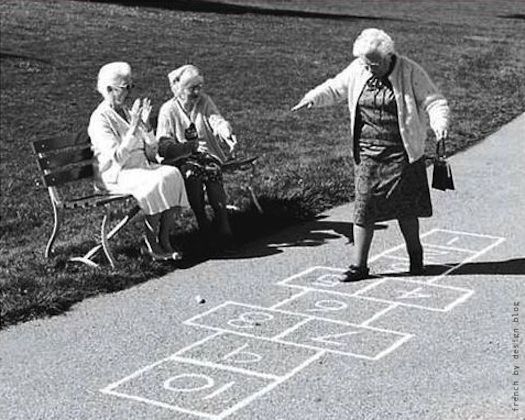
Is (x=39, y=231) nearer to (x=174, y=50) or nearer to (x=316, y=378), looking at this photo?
(x=316, y=378)

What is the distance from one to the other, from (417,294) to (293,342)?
3.99 ft

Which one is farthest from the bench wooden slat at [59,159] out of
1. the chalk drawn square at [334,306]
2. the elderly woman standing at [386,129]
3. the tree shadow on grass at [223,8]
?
the tree shadow on grass at [223,8]

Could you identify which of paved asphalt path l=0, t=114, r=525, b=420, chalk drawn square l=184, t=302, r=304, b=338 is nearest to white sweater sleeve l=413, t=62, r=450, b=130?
paved asphalt path l=0, t=114, r=525, b=420

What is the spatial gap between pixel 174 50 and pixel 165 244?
14.2 meters

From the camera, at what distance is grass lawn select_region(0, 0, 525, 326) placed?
8778 mm

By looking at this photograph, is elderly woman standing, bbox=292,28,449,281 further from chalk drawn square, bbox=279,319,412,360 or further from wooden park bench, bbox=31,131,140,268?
wooden park bench, bbox=31,131,140,268

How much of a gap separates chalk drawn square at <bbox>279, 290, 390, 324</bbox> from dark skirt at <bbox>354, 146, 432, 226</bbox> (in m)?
0.63

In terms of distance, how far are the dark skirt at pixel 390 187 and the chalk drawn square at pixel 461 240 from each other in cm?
106

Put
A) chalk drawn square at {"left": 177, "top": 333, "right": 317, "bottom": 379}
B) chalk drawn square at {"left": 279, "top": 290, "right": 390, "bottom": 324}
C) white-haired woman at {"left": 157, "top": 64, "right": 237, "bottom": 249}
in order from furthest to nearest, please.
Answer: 1. white-haired woman at {"left": 157, "top": 64, "right": 237, "bottom": 249}
2. chalk drawn square at {"left": 279, "top": 290, "right": 390, "bottom": 324}
3. chalk drawn square at {"left": 177, "top": 333, "right": 317, "bottom": 379}

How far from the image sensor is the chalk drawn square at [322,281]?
25.1ft

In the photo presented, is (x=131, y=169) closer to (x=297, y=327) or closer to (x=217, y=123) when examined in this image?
(x=217, y=123)

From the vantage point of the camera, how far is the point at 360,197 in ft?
25.5

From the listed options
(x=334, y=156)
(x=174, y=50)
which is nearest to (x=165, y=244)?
(x=334, y=156)

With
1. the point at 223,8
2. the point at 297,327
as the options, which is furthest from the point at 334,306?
the point at 223,8
